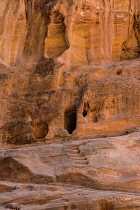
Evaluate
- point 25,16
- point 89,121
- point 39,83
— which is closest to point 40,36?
point 25,16

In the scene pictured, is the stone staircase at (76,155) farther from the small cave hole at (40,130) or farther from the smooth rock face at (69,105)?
the small cave hole at (40,130)

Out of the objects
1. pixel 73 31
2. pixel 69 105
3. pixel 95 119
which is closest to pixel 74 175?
pixel 95 119

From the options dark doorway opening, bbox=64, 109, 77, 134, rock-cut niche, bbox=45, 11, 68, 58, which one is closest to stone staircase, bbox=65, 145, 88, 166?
dark doorway opening, bbox=64, 109, 77, 134

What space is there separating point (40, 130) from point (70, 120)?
172cm

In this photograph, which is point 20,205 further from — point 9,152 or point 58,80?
point 58,80

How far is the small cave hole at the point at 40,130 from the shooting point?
60.0ft

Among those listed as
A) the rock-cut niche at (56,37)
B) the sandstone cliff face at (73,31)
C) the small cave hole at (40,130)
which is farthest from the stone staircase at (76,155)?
the rock-cut niche at (56,37)

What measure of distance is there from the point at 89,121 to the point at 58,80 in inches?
146

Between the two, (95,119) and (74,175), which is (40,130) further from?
(74,175)

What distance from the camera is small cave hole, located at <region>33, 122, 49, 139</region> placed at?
18.3 metres

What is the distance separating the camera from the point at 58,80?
1970cm

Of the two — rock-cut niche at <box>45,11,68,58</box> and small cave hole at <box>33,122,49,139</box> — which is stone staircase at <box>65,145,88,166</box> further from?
rock-cut niche at <box>45,11,68,58</box>

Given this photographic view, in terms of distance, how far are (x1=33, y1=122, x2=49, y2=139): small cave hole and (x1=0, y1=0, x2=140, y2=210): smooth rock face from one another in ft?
0.18

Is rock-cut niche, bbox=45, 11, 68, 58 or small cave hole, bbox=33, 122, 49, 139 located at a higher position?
rock-cut niche, bbox=45, 11, 68, 58
